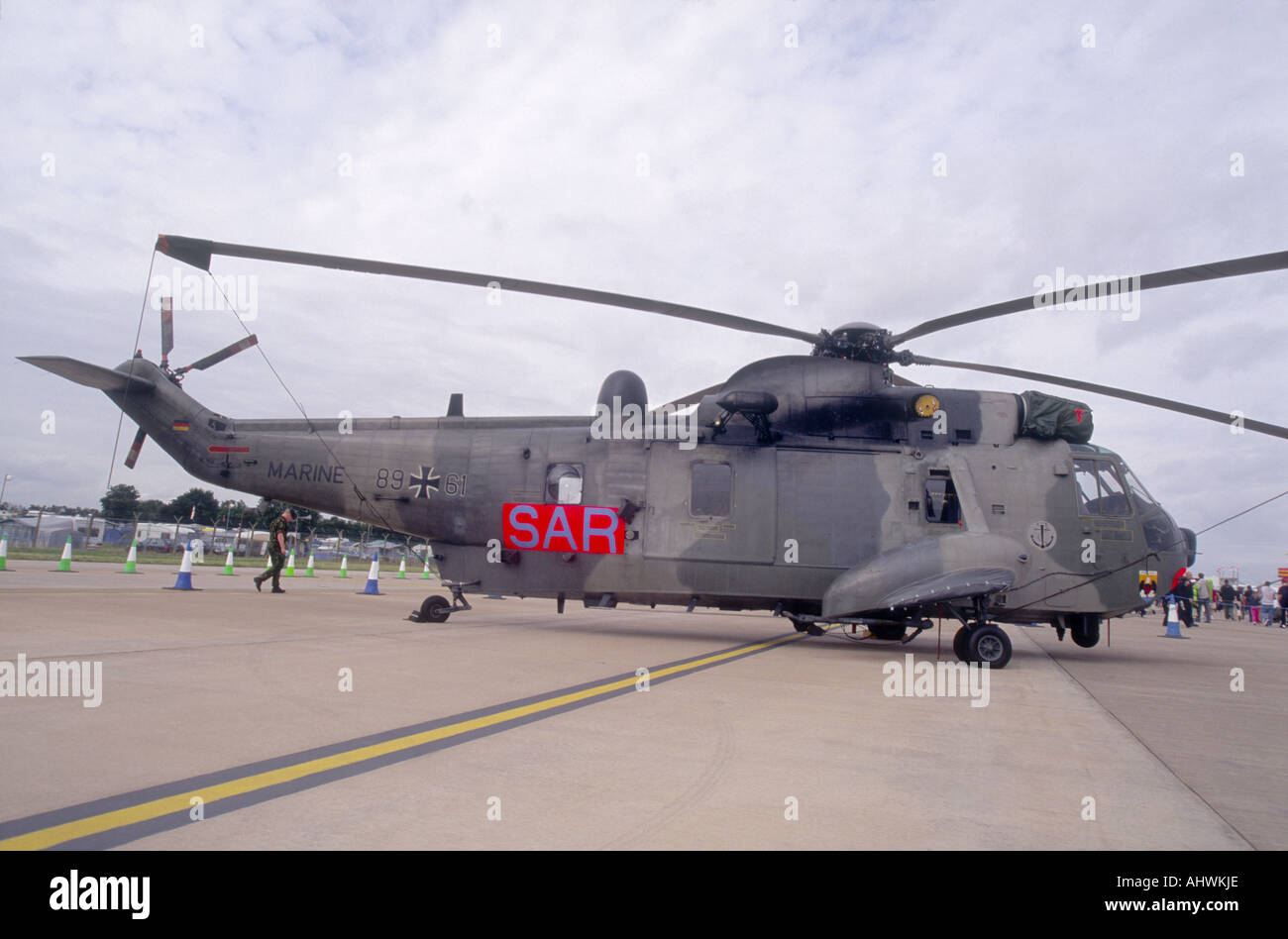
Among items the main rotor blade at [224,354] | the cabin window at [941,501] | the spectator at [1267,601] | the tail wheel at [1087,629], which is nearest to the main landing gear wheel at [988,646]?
the cabin window at [941,501]

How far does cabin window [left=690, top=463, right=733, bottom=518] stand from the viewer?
34.4ft

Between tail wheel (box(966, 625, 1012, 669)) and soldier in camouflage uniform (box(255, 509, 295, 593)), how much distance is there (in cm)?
1283

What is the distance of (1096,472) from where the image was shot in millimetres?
10070

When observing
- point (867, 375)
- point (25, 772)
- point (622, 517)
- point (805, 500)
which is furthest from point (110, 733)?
point (867, 375)

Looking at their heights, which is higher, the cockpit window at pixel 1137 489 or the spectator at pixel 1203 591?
the cockpit window at pixel 1137 489

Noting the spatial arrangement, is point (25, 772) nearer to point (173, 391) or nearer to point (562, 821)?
point (562, 821)

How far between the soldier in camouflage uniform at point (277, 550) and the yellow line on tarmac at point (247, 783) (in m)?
11.9

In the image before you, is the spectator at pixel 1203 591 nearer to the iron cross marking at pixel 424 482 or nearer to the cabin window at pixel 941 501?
the cabin window at pixel 941 501

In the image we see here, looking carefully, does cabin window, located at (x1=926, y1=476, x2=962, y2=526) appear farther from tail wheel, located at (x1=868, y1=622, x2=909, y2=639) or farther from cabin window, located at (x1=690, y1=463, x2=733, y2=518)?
cabin window, located at (x1=690, y1=463, x2=733, y2=518)

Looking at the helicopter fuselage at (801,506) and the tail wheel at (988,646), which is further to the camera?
the helicopter fuselage at (801,506)

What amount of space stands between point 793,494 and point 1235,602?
3401 centimetres

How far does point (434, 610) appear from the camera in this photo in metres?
11.1

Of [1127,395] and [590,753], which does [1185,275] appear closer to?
[1127,395]

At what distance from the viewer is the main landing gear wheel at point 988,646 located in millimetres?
8555
